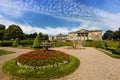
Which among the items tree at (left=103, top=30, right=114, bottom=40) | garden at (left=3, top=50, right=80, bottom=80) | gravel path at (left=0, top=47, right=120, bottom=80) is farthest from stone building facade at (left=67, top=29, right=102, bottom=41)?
garden at (left=3, top=50, right=80, bottom=80)

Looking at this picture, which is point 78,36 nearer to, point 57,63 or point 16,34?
point 16,34

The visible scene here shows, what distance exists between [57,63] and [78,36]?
70.7 m

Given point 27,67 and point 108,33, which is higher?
point 108,33

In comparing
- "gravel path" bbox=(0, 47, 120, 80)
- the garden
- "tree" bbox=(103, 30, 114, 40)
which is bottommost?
"gravel path" bbox=(0, 47, 120, 80)

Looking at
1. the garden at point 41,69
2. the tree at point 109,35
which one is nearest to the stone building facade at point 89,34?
the tree at point 109,35

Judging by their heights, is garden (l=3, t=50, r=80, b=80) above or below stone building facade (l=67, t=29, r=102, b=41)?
below

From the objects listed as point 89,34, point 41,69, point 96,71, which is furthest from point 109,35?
point 41,69

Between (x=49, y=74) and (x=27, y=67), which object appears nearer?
(x=49, y=74)

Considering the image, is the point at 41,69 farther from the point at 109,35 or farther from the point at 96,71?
the point at 109,35

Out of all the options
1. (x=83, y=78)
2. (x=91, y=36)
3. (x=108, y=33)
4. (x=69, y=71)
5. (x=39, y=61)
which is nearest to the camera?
(x=83, y=78)

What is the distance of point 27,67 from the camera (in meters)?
10.0

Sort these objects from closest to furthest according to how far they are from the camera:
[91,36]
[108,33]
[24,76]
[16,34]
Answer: [24,76] → [16,34] → [91,36] → [108,33]

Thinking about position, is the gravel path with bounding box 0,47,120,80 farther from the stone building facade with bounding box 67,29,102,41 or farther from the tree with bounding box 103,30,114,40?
the tree with bounding box 103,30,114,40

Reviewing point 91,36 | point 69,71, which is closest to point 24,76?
point 69,71
